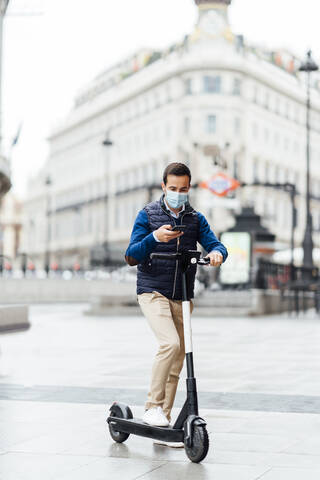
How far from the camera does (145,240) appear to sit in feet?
18.2

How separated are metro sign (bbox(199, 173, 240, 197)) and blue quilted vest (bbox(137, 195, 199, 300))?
31845 millimetres

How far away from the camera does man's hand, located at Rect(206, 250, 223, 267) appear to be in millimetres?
5555

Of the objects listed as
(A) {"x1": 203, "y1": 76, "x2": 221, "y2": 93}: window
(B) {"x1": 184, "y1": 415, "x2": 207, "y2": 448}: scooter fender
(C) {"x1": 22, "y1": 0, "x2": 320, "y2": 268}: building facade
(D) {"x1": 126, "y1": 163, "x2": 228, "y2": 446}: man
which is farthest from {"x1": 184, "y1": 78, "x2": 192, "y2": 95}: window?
(B) {"x1": 184, "y1": 415, "x2": 207, "y2": 448}: scooter fender

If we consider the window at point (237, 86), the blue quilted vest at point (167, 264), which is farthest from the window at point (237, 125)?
the blue quilted vest at point (167, 264)

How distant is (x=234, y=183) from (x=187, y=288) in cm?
3259

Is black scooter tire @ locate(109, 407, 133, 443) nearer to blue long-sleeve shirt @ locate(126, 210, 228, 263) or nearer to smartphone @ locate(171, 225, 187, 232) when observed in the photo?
blue long-sleeve shirt @ locate(126, 210, 228, 263)

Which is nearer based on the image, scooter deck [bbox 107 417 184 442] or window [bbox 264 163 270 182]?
scooter deck [bbox 107 417 184 442]

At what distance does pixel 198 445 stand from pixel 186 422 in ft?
0.50

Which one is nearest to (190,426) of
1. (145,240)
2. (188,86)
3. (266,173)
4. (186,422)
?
(186,422)

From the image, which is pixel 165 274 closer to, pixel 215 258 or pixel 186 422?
pixel 215 258

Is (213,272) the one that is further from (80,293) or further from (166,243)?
(166,243)

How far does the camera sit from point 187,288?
18.6 feet

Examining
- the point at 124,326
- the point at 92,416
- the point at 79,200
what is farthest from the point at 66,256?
the point at 92,416

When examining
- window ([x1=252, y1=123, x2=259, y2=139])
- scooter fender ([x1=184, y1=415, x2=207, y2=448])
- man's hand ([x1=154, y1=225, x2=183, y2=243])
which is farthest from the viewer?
window ([x1=252, y1=123, x2=259, y2=139])
